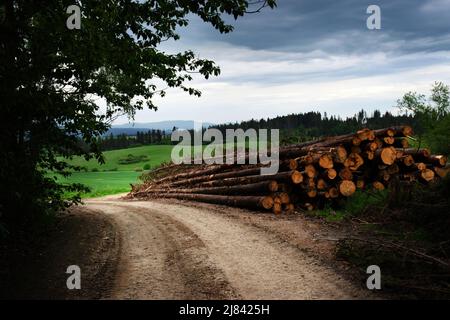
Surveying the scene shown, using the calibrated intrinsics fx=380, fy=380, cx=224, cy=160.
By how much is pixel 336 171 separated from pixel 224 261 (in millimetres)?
→ 6494

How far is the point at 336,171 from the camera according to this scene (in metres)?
12.2

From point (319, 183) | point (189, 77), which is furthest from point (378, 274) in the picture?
point (189, 77)

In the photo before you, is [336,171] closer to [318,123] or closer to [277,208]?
[277,208]

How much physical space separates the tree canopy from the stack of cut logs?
4686 mm

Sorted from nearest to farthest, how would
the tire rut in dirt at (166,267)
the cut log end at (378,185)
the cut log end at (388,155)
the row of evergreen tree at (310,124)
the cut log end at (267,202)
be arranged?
the tire rut in dirt at (166,267) → the cut log end at (267,202) → the cut log end at (388,155) → the cut log end at (378,185) → the row of evergreen tree at (310,124)

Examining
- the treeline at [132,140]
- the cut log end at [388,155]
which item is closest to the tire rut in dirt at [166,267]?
the cut log end at [388,155]

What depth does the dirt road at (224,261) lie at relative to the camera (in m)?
5.52

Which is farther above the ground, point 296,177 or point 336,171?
point 336,171

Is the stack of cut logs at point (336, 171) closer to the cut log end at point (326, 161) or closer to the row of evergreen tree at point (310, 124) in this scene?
the cut log end at point (326, 161)

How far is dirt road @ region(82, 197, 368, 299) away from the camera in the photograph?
5523 mm

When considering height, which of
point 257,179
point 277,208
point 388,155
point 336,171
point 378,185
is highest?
point 388,155

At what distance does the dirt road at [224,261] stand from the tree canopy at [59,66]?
2603mm

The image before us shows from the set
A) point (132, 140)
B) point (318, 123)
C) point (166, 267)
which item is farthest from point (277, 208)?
point (132, 140)
